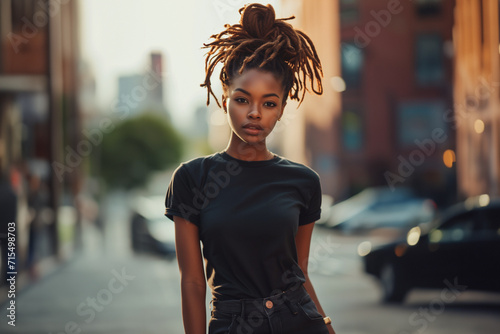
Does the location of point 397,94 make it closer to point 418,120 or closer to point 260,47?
point 418,120

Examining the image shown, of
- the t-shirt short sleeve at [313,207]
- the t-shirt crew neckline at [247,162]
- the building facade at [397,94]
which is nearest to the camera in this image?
the t-shirt crew neckline at [247,162]

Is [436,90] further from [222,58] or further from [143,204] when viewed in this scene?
[222,58]

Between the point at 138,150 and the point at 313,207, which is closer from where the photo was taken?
the point at 313,207

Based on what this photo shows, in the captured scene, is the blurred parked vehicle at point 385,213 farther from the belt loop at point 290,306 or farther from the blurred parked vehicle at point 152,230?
the belt loop at point 290,306

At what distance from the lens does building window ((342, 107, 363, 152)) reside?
4181cm

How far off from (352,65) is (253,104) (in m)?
39.9

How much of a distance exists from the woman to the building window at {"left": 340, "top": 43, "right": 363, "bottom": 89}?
3960 centimetres

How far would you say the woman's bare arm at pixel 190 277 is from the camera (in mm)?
2502

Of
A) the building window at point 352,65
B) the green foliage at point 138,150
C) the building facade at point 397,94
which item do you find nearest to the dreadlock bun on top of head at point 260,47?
the building facade at point 397,94

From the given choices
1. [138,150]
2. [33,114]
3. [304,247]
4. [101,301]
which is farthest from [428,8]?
[304,247]

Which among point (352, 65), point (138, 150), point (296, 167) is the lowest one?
point (296, 167)

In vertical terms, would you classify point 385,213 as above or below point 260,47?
below

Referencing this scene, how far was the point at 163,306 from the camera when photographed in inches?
445

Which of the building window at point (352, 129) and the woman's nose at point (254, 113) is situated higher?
the building window at point (352, 129)
